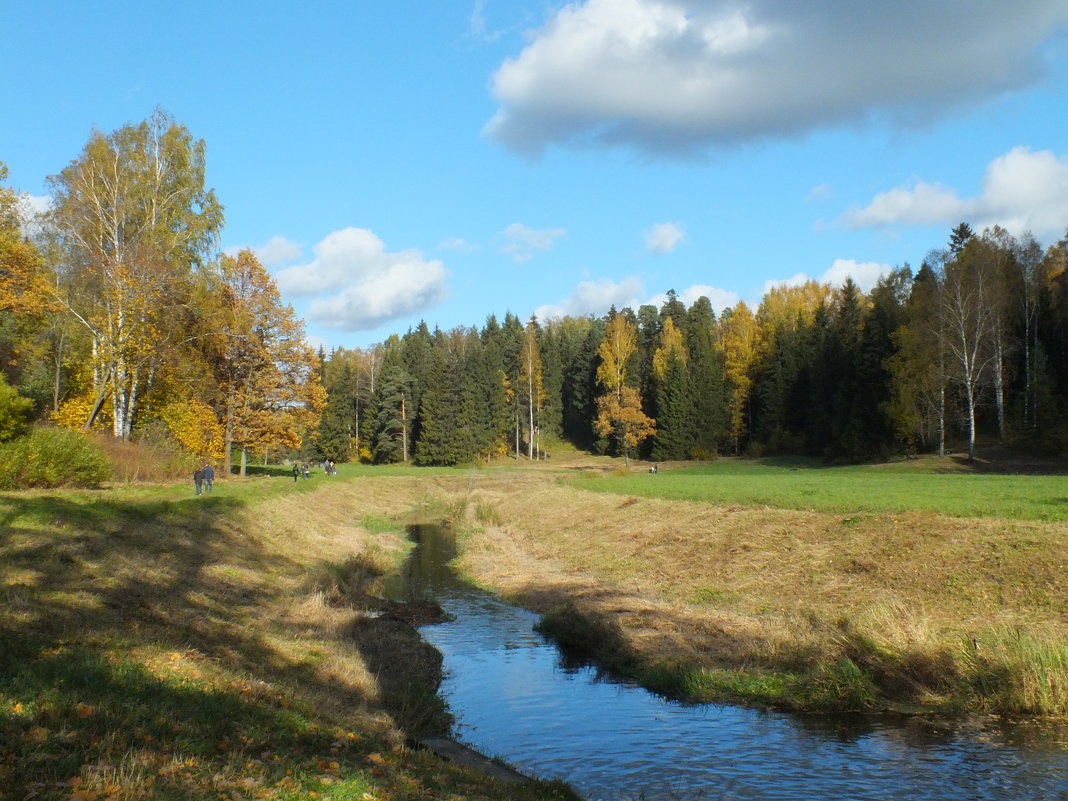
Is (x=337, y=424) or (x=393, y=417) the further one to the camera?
(x=337, y=424)

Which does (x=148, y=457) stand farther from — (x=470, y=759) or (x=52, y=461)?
(x=470, y=759)

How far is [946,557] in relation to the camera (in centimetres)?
1945

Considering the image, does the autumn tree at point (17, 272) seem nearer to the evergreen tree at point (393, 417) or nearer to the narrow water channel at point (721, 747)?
the narrow water channel at point (721, 747)

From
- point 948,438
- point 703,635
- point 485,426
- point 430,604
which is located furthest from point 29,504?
point 485,426

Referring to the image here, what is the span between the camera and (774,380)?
89625 mm

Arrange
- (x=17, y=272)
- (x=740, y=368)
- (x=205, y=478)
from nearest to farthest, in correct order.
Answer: (x=17, y=272), (x=205, y=478), (x=740, y=368)

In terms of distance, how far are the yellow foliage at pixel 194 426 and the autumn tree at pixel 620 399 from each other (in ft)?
167

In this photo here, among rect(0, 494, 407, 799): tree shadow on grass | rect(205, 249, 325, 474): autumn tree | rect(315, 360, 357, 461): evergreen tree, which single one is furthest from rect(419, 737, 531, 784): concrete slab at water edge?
rect(315, 360, 357, 461): evergreen tree

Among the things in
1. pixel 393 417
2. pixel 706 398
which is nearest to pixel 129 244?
pixel 393 417

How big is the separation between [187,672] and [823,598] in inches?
604

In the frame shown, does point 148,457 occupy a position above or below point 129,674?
above

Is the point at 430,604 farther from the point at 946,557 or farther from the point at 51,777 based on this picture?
the point at 51,777

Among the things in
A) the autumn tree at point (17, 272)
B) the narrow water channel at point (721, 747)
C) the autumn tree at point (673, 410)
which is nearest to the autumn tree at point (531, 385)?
the autumn tree at point (673, 410)

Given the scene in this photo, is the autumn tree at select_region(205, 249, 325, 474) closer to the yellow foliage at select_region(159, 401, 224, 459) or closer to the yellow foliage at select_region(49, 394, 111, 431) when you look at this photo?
the yellow foliage at select_region(159, 401, 224, 459)
